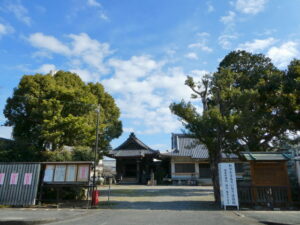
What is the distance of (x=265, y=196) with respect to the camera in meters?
11.4

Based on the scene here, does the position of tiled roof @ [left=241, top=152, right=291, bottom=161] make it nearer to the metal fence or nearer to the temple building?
the metal fence

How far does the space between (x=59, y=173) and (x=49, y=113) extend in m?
6.55

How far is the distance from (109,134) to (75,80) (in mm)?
7679

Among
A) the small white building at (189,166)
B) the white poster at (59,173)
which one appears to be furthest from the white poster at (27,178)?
the small white building at (189,166)

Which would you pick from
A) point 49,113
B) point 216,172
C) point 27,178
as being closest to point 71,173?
point 27,178

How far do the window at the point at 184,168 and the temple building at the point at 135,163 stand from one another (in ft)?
9.52

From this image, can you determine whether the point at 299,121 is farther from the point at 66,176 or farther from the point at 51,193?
the point at 51,193

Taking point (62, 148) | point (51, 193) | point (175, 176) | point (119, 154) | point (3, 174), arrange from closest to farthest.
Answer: point (3, 174) < point (51, 193) < point (62, 148) < point (175, 176) < point (119, 154)

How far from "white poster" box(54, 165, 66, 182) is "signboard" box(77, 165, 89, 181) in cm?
83

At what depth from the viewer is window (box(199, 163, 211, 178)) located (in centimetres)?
2731

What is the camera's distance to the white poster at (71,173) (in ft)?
40.2

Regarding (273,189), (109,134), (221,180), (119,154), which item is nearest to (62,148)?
(109,134)

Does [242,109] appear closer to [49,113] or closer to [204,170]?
[49,113]

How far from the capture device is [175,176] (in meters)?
27.2
